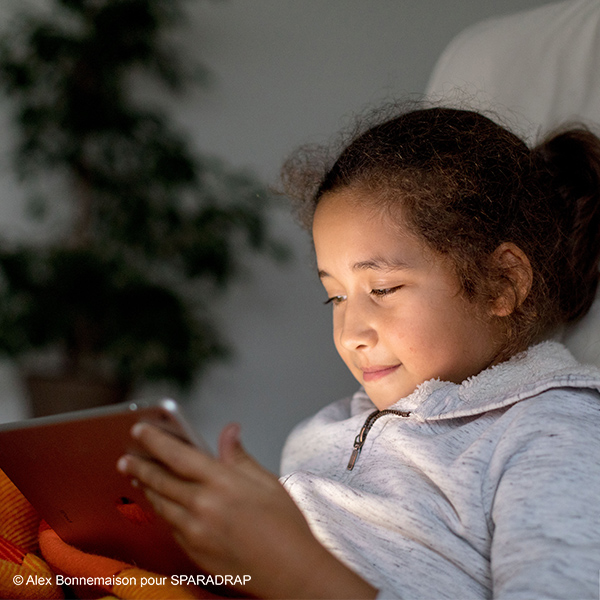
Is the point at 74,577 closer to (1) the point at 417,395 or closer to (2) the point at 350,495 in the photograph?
(2) the point at 350,495

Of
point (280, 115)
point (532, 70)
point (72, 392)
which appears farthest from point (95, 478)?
point (280, 115)

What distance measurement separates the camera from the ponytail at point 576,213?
2.68 ft

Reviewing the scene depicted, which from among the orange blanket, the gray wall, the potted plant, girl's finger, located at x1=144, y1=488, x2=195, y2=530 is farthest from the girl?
the gray wall

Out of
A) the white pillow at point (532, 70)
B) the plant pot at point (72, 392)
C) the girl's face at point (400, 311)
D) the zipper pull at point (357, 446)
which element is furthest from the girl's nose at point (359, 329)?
the plant pot at point (72, 392)

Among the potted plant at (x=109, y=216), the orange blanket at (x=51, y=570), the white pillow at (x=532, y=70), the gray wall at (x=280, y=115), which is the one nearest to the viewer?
the orange blanket at (x=51, y=570)

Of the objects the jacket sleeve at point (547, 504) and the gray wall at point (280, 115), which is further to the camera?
the gray wall at point (280, 115)

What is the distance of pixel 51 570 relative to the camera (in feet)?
2.07

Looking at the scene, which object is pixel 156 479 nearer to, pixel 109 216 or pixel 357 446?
pixel 357 446

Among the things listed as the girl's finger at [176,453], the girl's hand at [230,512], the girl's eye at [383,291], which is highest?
the girl's eye at [383,291]

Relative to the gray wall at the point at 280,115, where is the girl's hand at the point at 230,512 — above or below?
below

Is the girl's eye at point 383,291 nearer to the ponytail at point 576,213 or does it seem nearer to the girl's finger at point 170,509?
the ponytail at point 576,213

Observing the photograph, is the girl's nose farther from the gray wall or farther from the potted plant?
the gray wall

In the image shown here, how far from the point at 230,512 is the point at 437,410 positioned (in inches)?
13.4

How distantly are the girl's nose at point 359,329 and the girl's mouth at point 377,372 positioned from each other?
0.04 m
